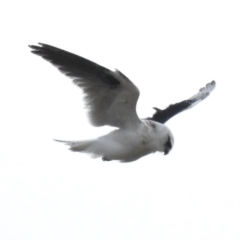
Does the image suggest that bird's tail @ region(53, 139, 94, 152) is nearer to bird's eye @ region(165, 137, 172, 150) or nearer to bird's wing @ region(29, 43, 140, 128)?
bird's wing @ region(29, 43, 140, 128)

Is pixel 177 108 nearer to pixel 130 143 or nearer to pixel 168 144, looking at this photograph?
pixel 168 144

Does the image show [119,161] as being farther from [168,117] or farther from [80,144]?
[168,117]

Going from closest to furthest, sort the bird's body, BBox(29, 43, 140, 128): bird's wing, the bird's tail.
→ BBox(29, 43, 140, 128): bird's wing < the bird's body < the bird's tail

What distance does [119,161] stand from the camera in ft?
31.6

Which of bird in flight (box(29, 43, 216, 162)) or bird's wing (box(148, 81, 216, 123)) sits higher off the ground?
bird's wing (box(148, 81, 216, 123))

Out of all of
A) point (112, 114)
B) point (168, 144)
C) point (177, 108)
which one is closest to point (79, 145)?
point (112, 114)

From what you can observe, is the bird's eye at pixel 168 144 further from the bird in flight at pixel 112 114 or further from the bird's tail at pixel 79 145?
the bird's tail at pixel 79 145

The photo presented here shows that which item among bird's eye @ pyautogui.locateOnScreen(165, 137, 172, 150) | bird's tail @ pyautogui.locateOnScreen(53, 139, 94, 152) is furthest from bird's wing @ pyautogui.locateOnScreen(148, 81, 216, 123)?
bird's tail @ pyautogui.locateOnScreen(53, 139, 94, 152)

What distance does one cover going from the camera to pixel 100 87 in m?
9.59

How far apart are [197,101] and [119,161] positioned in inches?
78.6

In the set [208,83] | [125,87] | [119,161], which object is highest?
[208,83]

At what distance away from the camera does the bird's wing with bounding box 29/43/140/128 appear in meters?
9.33

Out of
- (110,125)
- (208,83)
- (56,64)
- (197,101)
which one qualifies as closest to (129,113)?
(110,125)

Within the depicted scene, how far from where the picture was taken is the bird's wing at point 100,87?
9328mm
